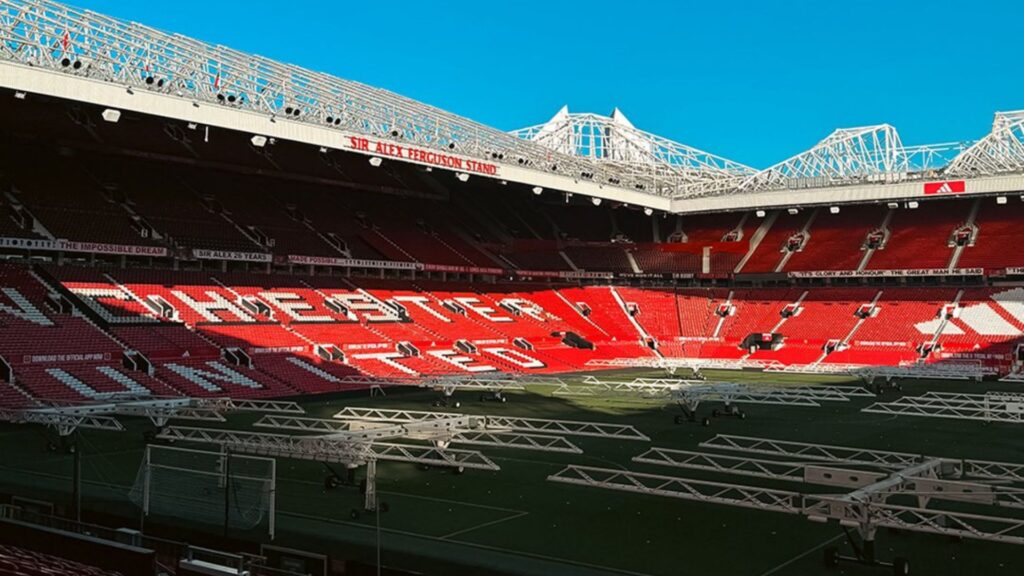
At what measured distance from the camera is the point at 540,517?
17000 millimetres

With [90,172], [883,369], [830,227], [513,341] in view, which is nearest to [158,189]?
[90,172]

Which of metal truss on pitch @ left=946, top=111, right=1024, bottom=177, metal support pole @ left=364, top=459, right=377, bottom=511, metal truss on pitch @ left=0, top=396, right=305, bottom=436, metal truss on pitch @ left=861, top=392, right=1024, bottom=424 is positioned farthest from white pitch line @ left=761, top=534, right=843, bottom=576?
metal truss on pitch @ left=946, top=111, right=1024, bottom=177

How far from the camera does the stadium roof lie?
3472 centimetres

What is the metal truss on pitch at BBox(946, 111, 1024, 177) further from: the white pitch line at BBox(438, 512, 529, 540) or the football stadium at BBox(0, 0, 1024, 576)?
the white pitch line at BBox(438, 512, 529, 540)

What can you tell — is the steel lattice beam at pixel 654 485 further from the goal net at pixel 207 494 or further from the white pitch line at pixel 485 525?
the goal net at pixel 207 494

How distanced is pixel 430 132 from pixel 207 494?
113 feet

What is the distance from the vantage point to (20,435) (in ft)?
84.6

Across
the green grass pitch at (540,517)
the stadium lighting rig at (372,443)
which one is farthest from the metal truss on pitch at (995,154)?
the stadium lighting rig at (372,443)

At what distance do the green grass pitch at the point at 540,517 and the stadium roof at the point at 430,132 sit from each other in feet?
50.5

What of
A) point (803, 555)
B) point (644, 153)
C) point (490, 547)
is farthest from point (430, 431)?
point (644, 153)

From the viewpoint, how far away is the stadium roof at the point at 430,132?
114ft

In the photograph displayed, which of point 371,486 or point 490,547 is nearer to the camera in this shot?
point 490,547

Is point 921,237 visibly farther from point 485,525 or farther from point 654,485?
point 485,525

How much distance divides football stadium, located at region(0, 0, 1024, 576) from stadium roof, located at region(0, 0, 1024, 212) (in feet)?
0.57
